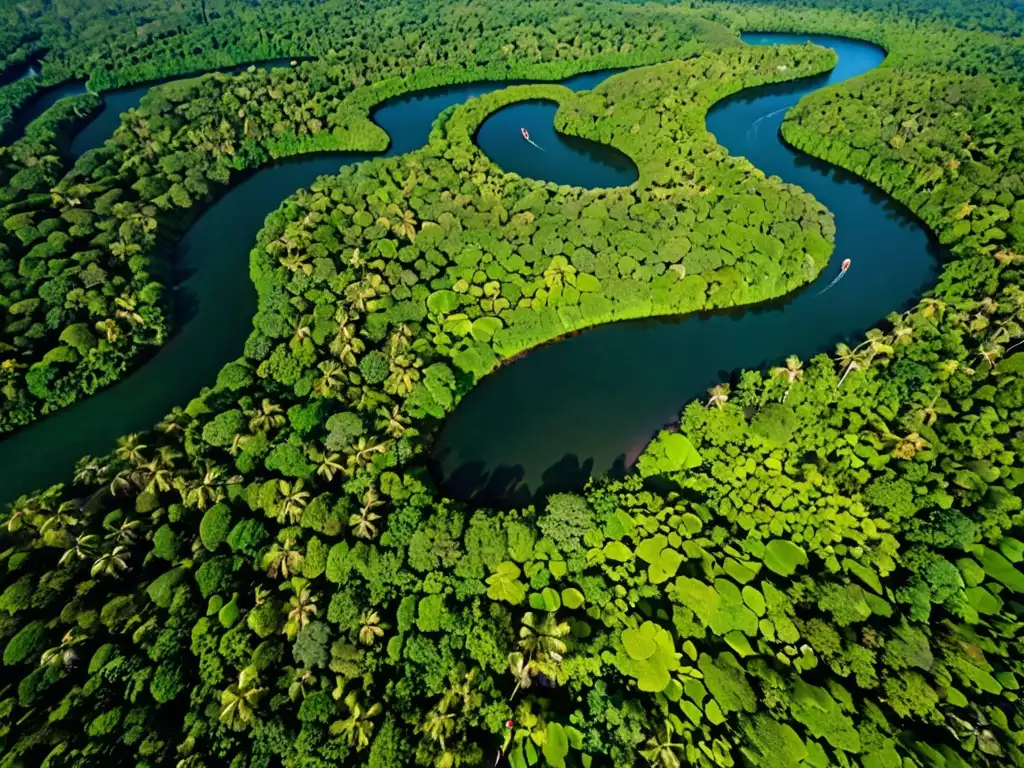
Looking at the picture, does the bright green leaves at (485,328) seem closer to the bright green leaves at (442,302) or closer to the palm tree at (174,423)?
the bright green leaves at (442,302)

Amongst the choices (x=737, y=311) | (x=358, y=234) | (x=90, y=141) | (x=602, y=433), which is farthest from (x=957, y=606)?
(x=90, y=141)

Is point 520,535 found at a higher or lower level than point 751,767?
higher

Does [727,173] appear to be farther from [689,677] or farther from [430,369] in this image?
[689,677]

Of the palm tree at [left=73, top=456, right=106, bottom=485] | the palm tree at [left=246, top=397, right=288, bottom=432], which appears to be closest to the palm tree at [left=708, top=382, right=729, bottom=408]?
the palm tree at [left=246, top=397, right=288, bottom=432]

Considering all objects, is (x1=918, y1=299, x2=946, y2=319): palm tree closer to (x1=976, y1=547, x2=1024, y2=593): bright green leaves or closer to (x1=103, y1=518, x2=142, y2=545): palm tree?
(x1=976, y1=547, x2=1024, y2=593): bright green leaves

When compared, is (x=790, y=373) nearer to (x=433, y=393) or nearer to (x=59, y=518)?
(x=433, y=393)
